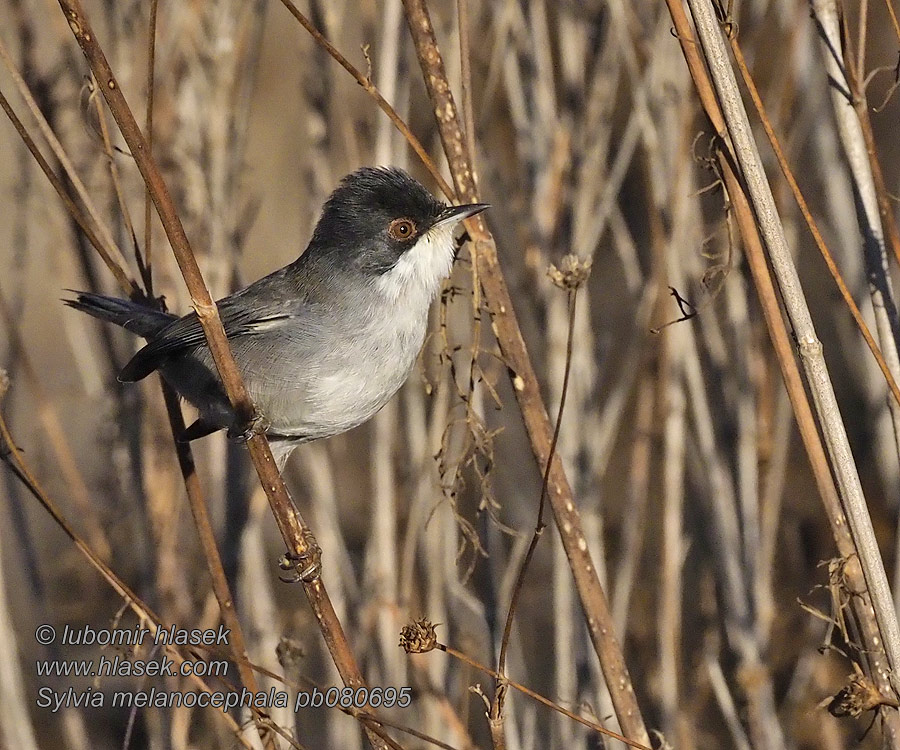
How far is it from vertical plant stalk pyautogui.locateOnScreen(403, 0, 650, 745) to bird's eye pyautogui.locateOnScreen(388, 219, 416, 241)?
660mm

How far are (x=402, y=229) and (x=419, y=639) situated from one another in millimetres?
1447

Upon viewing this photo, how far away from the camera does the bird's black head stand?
288 cm

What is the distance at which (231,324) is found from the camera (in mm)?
3021

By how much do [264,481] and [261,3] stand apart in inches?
76.9

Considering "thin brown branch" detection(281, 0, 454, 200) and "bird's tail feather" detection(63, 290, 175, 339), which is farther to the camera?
"bird's tail feather" detection(63, 290, 175, 339)

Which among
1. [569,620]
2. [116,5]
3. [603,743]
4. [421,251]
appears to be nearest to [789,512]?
[569,620]

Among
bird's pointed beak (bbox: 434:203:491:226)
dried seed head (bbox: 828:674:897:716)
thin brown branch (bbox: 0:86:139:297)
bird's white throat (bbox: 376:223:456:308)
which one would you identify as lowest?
dried seed head (bbox: 828:674:897:716)

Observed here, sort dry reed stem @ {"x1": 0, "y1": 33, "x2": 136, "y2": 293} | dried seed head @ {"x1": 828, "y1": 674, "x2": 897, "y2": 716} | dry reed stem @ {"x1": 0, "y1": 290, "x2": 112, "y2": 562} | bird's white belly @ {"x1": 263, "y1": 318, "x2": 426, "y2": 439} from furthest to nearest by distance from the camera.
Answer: dry reed stem @ {"x1": 0, "y1": 290, "x2": 112, "y2": 562}
bird's white belly @ {"x1": 263, "y1": 318, "x2": 426, "y2": 439}
dry reed stem @ {"x1": 0, "y1": 33, "x2": 136, "y2": 293}
dried seed head @ {"x1": 828, "y1": 674, "x2": 897, "y2": 716}

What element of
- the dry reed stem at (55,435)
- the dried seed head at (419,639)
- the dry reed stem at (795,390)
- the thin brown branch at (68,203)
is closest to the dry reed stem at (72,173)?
the thin brown branch at (68,203)

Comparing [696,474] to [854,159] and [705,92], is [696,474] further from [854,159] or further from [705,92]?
[705,92]

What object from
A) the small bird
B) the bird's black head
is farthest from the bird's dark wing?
the bird's black head

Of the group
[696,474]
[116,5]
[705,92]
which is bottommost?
[696,474]

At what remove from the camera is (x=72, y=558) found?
4.70 m

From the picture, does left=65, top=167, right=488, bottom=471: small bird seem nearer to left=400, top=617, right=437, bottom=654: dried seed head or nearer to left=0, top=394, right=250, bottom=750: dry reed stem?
left=0, top=394, right=250, bottom=750: dry reed stem
